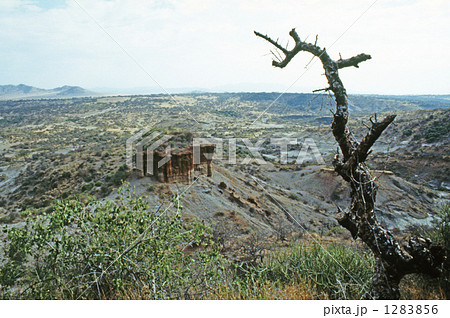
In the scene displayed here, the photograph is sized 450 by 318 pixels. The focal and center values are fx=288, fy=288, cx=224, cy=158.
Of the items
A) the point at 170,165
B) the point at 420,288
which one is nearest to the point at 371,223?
the point at 420,288

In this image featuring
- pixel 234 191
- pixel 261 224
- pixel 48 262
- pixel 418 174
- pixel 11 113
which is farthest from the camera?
pixel 11 113

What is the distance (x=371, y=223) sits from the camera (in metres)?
3.75

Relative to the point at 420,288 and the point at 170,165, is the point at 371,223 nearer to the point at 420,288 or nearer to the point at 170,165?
the point at 420,288

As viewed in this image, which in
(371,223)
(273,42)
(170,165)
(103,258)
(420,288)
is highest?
(273,42)

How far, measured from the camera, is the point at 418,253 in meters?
3.49

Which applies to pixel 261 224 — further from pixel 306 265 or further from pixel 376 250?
pixel 376 250

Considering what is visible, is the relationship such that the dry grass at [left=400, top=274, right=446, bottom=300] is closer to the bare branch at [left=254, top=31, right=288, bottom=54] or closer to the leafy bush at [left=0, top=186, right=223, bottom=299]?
the leafy bush at [left=0, top=186, right=223, bottom=299]

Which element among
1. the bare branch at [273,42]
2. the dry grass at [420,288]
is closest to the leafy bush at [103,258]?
the dry grass at [420,288]

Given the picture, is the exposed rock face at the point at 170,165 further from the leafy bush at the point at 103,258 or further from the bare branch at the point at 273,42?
the bare branch at the point at 273,42

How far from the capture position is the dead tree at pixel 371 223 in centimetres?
353

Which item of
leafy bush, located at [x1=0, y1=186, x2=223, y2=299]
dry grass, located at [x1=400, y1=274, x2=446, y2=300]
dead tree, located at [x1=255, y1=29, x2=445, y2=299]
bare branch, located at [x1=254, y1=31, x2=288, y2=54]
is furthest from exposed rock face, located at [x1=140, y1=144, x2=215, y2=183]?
dry grass, located at [x1=400, y1=274, x2=446, y2=300]

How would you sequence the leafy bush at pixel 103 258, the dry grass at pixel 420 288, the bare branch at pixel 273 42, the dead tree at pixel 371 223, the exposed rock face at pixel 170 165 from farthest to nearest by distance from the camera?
the exposed rock face at pixel 170 165 < the bare branch at pixel 273 42 < the leafy bush at pixel 103 258 < the dry grass at pixel 420 288 < the dead tree at pixel 371 223
